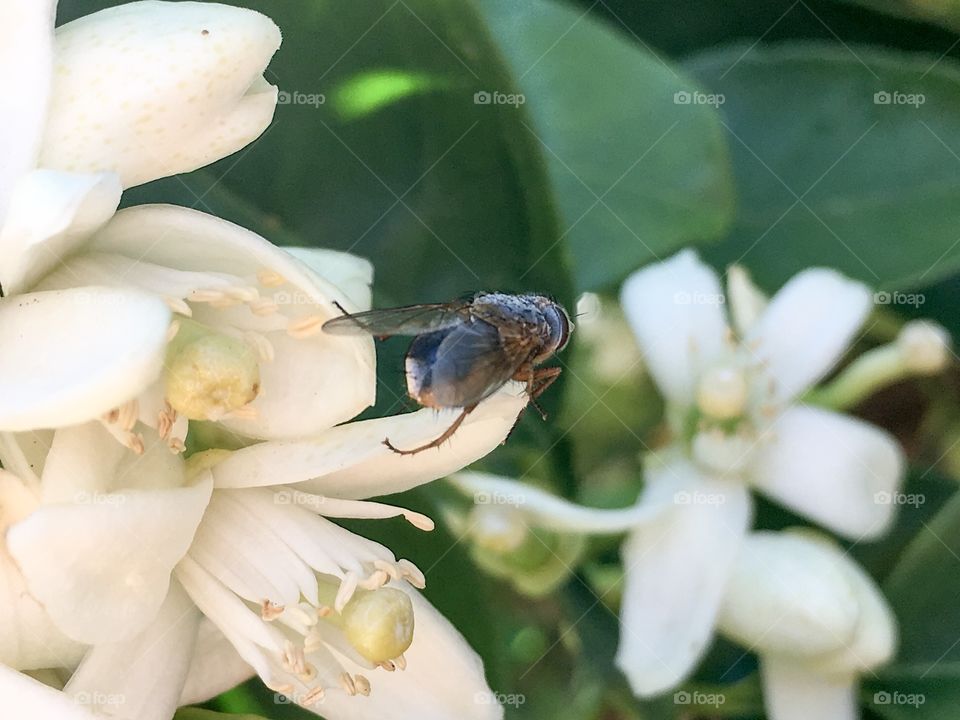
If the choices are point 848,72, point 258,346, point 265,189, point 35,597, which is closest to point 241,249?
point 258,346

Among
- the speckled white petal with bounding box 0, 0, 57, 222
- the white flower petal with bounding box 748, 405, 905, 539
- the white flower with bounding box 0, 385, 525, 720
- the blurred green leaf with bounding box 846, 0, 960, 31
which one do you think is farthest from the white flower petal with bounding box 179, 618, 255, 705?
the blurred green leaf with bounding box 846, 0, 960, 31

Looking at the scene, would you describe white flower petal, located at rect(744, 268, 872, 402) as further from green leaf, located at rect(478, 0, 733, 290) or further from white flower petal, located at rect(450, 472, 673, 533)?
white flower petal, located at rect(450, 472, 673, 533)

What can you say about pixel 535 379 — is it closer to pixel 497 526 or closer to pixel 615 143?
pixel 497 526

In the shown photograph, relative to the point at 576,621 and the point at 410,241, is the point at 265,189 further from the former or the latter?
the point at 576,621

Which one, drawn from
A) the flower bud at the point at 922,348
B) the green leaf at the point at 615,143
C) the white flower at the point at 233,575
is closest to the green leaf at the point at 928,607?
the flower bud at the point at 922,348

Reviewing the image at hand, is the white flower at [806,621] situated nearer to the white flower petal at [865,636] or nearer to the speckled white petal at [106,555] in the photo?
the white flower petal at [865,636]
